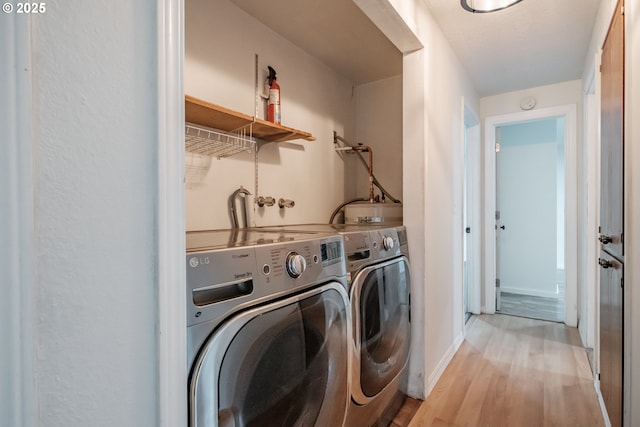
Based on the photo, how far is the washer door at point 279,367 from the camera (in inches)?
28.3

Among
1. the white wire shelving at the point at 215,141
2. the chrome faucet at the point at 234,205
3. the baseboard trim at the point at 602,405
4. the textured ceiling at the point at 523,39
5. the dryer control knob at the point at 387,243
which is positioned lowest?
the baseboard trim at the point at 602,405

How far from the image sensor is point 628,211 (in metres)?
1.23

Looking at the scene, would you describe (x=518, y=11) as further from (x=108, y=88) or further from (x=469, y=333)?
Result: (x=469, y=333)

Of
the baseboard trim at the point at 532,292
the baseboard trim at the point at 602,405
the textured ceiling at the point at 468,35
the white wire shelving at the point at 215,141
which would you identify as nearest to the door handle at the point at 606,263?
the baseboard trim at the point at 602,405

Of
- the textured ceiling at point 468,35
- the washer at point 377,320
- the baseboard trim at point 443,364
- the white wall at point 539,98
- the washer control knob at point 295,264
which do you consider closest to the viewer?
the washer control knob at point 295,264

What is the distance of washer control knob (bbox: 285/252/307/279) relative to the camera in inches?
37.9

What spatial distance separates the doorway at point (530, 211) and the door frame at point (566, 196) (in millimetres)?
687

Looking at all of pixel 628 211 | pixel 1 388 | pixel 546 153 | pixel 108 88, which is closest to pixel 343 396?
pixel 1 388

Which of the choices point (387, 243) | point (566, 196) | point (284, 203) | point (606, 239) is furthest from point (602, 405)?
point (284, 203)

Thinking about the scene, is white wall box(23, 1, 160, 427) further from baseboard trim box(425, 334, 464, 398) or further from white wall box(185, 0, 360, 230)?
baseboard trim box(425, 334, 464, 398)

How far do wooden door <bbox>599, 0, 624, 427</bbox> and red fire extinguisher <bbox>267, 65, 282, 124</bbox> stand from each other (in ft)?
5.21

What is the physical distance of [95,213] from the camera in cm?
50

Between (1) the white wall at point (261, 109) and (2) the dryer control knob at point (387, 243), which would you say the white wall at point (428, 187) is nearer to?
(2) the dryer control knob at point (387, 243)

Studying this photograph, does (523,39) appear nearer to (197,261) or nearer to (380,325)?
(380,325)
